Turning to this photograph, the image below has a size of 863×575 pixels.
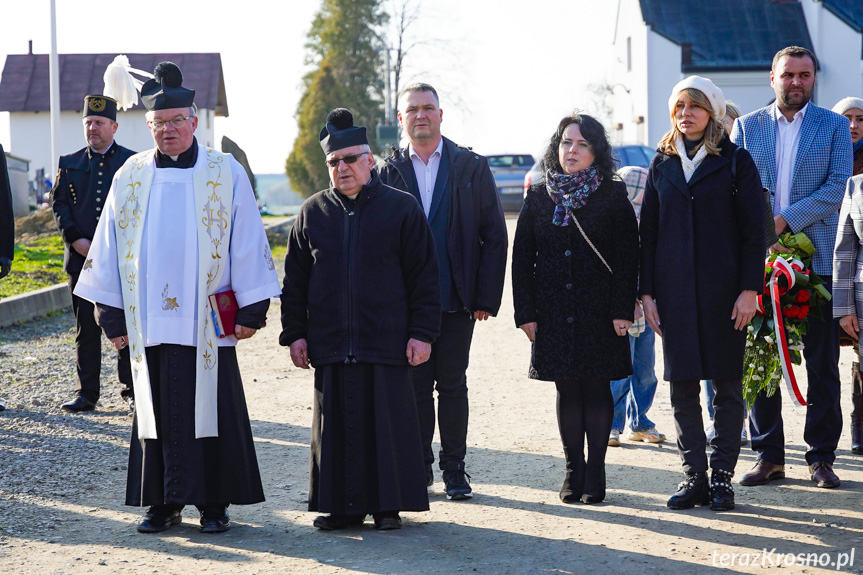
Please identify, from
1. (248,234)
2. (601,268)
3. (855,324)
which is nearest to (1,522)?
(248,234)

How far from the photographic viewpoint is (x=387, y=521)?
5.21m

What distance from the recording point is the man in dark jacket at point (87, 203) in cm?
804

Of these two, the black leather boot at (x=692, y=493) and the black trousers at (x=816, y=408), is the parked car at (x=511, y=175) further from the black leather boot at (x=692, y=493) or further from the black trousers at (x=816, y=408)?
the black leather boot at (x=692, y=493)

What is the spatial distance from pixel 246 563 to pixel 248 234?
1.63m

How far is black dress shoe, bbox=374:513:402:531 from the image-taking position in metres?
5.21

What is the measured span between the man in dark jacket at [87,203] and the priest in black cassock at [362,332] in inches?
125

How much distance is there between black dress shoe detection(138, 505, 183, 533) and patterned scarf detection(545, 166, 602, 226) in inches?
94.5

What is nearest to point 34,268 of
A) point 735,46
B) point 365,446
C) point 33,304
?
point 33,304

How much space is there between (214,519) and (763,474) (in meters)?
2.95

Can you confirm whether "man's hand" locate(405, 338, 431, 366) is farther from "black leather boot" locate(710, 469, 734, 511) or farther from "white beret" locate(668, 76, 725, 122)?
"white beret" locate(668, 76, 725, 122)

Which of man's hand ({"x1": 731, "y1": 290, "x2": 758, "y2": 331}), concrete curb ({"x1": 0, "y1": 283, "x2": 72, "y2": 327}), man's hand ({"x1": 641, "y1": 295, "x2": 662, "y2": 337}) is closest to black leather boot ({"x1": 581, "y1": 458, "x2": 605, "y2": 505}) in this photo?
man's hand ({"x1": 641, "y1": 295, "x2": 662, "y2": 337})

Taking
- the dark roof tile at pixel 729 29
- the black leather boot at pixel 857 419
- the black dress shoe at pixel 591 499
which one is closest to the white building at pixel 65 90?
the dark roof tile at pixel 729 29

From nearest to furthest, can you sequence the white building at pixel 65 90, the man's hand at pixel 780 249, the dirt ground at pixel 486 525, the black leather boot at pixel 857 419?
the dirt ground at pixel 486 525 → the man's hand at pixel 780 249 → the black leather boot at pixel 857 419 → the white building at pixel 65 90

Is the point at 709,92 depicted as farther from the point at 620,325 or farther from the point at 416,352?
the point at 416,352
